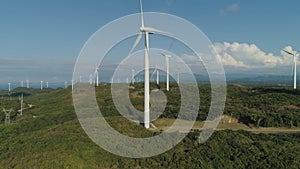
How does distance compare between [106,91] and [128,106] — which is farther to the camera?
[106,91]

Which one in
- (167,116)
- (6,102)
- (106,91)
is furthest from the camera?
(6,102)

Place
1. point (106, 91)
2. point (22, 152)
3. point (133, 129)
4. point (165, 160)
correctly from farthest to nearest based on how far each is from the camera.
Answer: point (106, 91) < point (133, 129) < point (22, 152) < point (165, 160)

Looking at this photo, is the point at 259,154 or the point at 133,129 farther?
the point at 133,129

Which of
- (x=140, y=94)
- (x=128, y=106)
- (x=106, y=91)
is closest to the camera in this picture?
(x=128, y=106)

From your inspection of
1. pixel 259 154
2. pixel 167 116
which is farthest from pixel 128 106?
pixel 259 154

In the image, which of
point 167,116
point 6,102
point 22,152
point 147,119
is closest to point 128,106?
point 167,116

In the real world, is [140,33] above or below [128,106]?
above

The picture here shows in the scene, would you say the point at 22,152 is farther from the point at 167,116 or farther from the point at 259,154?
the point at 259,154

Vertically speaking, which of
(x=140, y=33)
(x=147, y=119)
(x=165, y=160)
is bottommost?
(x=165, y=160)

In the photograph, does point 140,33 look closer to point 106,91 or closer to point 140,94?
point 140,94
